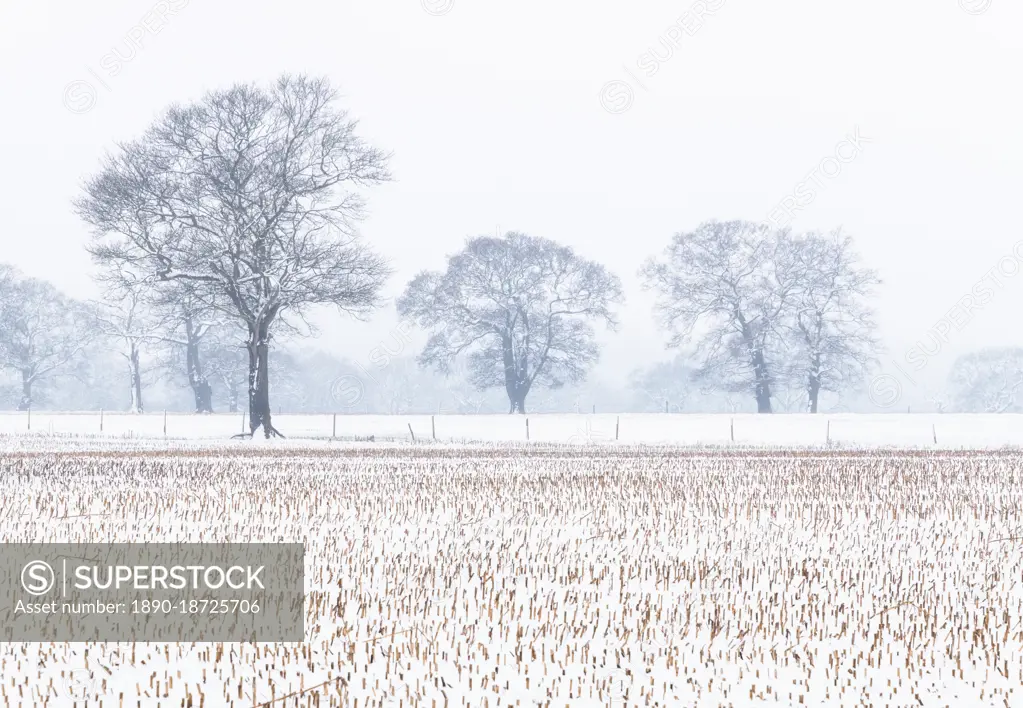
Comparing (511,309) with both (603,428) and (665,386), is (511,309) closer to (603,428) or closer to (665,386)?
(603,428)

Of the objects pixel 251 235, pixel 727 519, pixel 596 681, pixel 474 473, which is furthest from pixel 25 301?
pixel 596 681

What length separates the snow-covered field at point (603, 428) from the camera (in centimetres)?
4144

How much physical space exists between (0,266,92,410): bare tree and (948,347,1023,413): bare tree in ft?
246

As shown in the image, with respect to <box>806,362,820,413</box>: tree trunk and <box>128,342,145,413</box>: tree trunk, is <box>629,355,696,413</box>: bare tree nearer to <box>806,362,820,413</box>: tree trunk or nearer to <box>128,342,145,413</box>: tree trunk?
<box>806,362,820,413</box>: tree trunk

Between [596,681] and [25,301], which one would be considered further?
[25,301]

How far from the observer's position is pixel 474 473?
19734 mm

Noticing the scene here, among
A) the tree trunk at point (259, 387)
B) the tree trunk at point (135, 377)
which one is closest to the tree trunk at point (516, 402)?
the tree trunk at point (135, 377)

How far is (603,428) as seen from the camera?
160 ft

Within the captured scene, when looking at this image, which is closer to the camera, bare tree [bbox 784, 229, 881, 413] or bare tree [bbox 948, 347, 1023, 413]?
bare tree [bbox 784, 229, 881, 413]

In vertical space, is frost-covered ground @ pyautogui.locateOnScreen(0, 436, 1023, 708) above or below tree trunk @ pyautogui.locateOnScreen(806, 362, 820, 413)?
below

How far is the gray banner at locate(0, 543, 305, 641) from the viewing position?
21.6 ft

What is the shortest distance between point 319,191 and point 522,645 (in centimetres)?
3094

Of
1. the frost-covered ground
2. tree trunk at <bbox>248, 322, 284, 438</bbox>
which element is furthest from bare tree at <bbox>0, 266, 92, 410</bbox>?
the frost-covered ground

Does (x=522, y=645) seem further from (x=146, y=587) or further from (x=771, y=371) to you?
(x=771, y=371)
